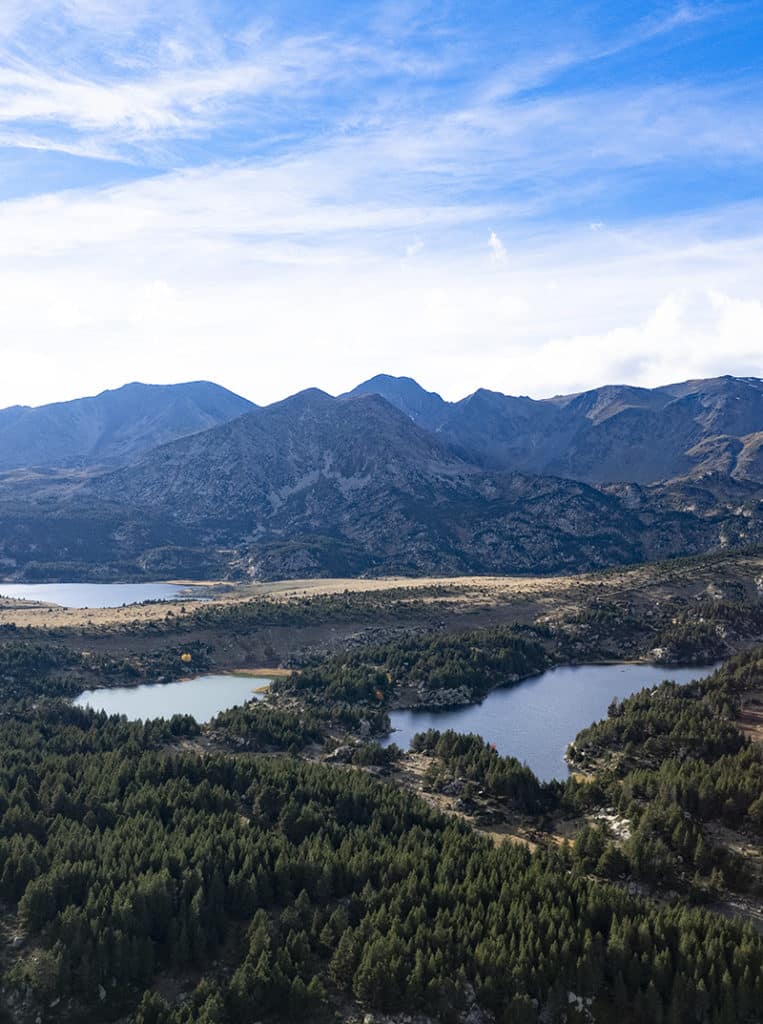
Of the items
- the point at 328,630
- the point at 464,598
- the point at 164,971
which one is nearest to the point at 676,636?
the point at 464,598

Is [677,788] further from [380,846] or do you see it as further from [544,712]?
[544,712]

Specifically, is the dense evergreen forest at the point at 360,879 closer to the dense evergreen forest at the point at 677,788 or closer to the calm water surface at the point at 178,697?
the dense evergreen forest at the point at 677,788

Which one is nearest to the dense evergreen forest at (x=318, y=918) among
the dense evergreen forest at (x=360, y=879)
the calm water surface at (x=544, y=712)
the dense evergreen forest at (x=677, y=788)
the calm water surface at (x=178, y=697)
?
the dense evergreen forest at (x=360, y=879)

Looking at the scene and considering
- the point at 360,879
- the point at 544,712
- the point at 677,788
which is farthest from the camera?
the point at 544,712

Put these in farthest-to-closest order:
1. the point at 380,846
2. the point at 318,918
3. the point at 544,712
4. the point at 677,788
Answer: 1. the point at 544,712
2. the point at 677,788
3. the point at 380,846
4. the point at 318,918

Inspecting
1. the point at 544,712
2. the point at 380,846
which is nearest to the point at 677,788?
the point at 380,846

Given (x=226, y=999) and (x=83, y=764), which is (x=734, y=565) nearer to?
(x=83, y=764)
